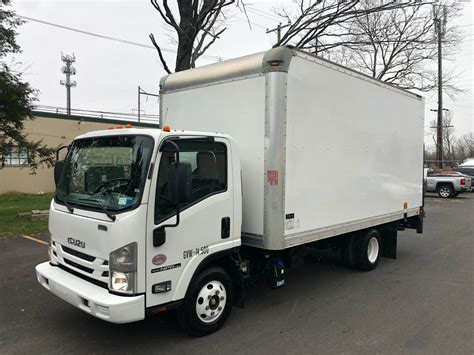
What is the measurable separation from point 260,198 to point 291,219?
1.64 feet

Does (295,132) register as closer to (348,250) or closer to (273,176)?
(273,176)

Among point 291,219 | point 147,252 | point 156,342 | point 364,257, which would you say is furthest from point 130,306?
point 364,257

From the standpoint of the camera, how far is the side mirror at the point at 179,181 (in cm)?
354

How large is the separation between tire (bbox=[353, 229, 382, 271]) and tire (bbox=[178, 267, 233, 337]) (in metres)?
3.22

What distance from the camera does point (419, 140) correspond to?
322 inches

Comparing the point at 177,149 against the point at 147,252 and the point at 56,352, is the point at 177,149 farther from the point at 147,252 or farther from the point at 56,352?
the point at 56,352

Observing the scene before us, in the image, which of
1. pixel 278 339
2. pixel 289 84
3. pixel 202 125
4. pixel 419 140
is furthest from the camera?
pixel 419 140

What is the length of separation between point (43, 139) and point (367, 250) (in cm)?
1999

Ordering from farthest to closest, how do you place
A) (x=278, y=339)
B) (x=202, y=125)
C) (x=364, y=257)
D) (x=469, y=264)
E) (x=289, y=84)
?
(x=469, y=264) → (x=364, y=257) → (x=202, y=125) → (x=289, y=84) → (x=278, y=339)

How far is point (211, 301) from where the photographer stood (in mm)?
4281

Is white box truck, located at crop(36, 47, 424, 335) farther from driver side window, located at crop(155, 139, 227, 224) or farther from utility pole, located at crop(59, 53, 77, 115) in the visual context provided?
utility pole, located at crop(59, 53, 77, 115)

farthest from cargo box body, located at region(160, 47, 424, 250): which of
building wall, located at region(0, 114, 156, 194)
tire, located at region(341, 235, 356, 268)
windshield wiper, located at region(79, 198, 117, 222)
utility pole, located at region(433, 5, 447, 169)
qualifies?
building wall, located at region(0, 114, 156, 194)

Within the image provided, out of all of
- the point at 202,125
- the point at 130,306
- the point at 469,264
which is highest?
the point at 202,125

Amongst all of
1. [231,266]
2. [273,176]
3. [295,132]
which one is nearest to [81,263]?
[231,266]
